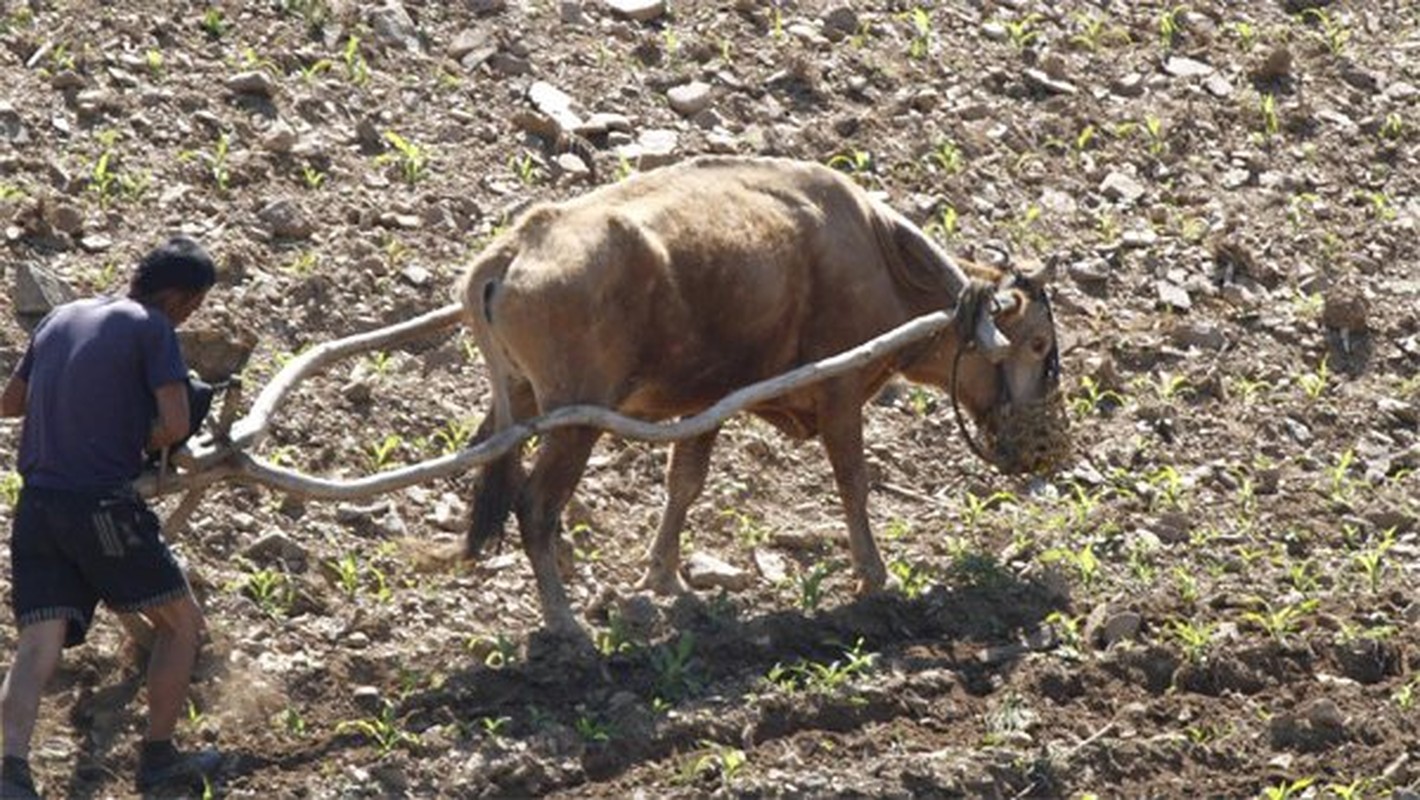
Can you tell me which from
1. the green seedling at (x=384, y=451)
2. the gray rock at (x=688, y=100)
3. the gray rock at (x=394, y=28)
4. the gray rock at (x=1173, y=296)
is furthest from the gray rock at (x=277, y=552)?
the gray rock at (x=1173, y=296)

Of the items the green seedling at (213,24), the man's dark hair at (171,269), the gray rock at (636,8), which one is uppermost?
the man's dark hair at (171,269)

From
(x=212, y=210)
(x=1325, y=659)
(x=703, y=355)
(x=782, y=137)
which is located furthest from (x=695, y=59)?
(x=1325, y=659)

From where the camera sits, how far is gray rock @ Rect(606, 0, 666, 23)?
16.5m

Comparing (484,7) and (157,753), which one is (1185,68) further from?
(157,753)

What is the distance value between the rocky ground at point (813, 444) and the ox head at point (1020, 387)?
32 cm

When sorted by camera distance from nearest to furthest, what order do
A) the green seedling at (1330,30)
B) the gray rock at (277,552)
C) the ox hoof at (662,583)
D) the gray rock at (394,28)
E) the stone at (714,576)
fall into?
the gray rock at (277,552), the ox hoof at (662,583), the stone at (714,576), the gray rock at (394,28), the green seedling at (1330,30)

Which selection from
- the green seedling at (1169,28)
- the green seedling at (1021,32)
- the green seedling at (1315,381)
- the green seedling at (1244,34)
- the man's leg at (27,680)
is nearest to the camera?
the man's leg at (27,680)

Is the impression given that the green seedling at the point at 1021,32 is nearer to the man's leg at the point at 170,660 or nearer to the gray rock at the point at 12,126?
the gray rock at the point at 12,126

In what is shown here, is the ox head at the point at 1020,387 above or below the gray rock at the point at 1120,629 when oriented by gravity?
above

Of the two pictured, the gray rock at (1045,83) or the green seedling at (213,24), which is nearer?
the green seedling at (213,24)

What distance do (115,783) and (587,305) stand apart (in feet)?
8.22

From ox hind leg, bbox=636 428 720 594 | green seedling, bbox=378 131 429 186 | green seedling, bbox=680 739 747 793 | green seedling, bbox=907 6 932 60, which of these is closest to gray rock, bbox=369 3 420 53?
green seedling, bbox=378 131 429 186

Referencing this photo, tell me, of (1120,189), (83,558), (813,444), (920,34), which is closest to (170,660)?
(83,558)

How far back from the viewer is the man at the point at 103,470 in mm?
10203
